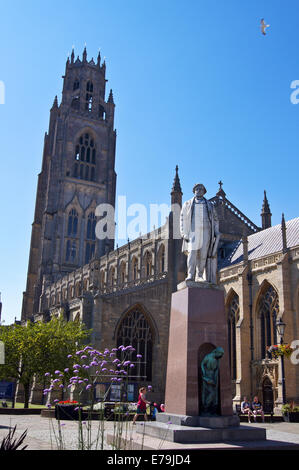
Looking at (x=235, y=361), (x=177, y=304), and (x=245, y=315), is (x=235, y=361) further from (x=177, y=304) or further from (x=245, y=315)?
(x=177, y=304)

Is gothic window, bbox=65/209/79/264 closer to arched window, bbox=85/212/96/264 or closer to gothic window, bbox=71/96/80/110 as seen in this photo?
arched window, bbox=85/212/96/264

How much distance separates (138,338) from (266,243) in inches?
461

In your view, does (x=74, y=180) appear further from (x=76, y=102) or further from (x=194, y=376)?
(x=194, y=376)

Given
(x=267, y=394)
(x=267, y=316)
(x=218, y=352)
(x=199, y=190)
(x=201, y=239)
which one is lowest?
(x=267, y=394)

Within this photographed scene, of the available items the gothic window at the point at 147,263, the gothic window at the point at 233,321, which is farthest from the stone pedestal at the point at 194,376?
the gothic window at the point at 147,263

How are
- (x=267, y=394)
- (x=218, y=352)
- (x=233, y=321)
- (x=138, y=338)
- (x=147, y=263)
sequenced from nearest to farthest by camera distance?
(x=218, y=352) → (x=267, y=394) → (x=233, y=321) → (x=138, y=338) → (x=147, y=263)

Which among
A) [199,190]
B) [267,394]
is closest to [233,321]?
[267,394]

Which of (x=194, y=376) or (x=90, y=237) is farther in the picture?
(x=90, y=237)

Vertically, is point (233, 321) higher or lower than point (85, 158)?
lower

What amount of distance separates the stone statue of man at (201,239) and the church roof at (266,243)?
2002cm

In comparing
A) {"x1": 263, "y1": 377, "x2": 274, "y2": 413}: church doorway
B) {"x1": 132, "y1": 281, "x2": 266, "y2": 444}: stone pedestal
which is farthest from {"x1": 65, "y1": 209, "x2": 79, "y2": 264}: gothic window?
{"x1": 132, "y1": 281, "x2": 266, "y2": 444}: stone pedestal

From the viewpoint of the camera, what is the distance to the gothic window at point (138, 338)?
33847 millimetres

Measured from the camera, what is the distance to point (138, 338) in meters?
34.5

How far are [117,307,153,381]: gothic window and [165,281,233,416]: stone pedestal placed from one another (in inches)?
909
